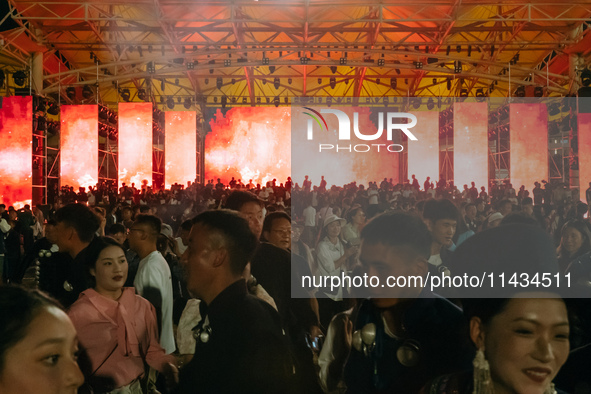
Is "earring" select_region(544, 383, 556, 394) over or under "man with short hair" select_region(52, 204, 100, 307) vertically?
under

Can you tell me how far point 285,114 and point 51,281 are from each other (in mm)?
20721

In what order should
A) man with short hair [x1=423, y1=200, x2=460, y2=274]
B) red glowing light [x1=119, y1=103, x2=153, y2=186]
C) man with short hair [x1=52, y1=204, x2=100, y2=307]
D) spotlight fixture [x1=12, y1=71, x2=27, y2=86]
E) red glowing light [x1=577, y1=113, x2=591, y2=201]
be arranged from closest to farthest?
man with short hair [x1=52, y1=204, x2=100, y2=307]
man with short hair [x1=423, y1=200, x2=460, y2=274]
red glowing light [x1=577, y1=113, x2=591, y2=201]
red glowing light [x1=119, y1=103, x2=153, y2=186]
spotlight fixture [x1=12, y1=71, x2=27, y2=86]

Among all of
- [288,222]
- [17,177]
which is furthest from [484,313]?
[17,177]

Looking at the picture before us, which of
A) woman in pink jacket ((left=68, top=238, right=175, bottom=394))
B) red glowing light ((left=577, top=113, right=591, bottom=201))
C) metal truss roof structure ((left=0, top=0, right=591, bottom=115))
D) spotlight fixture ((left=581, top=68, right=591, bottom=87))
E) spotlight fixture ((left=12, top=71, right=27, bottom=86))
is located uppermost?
metal truss roof structure ((left=0, top=0, right=591, bottom=115))

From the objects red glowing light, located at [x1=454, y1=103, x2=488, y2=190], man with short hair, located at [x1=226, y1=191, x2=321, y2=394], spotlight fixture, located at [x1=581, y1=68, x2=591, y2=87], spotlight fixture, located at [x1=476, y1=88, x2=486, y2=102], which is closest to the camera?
man with short hair, located at [x1=226, y1=191, x2=321, y2=394]

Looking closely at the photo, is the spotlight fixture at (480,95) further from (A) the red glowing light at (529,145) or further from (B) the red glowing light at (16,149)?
(B) the red glowing light at (16,149)

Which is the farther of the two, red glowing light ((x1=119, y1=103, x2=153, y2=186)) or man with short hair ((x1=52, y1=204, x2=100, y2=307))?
red glowing light ((x1=119, y1=103, x2=153, y2=186))

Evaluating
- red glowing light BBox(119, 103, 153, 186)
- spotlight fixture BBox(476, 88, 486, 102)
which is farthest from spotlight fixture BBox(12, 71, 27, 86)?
spotlight fixture BBox(476, 88, 486, 102)

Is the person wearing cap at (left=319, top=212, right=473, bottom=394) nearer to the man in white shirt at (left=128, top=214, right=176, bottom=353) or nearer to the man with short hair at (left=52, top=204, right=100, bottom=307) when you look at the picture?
the man in white shirt at (left=128, top=214, right=176, bottom=353)

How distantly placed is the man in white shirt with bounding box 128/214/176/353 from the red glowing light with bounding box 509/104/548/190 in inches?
528

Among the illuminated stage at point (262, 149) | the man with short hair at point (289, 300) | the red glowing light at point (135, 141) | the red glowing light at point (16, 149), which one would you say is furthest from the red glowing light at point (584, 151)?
the red glowing light at point (16, 149)

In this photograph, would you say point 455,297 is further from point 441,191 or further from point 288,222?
point 441,191

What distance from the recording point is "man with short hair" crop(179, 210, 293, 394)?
215cm

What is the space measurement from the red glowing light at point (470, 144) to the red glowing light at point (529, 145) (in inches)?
30.1
